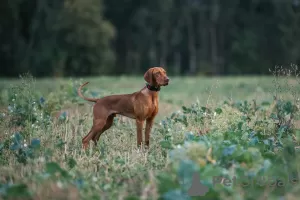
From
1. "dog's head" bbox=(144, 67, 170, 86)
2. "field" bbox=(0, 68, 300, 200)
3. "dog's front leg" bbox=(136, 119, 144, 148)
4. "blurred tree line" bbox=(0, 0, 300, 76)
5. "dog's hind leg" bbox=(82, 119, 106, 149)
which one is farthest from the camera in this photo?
"blurred tree line" bbox=(0, 0, 300, 76)

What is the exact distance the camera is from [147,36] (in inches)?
2296

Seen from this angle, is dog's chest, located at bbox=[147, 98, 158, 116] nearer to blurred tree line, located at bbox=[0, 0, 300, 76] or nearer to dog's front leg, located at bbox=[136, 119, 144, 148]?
dog's front leg, located at bbox=[136, 119, 144, 148]

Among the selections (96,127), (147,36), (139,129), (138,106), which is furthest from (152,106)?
(147,36)

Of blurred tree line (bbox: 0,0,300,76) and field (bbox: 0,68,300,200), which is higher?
blurred tree line (bbox: 0,0,300,76)

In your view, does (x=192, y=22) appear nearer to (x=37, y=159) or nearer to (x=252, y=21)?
(x=252, y=21)

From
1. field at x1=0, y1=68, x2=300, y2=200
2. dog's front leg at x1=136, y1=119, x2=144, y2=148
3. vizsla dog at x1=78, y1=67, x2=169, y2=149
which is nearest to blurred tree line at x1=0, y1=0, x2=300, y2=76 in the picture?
field at x1=0, y1=68, x2=300, y2=200

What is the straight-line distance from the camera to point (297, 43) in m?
50.5

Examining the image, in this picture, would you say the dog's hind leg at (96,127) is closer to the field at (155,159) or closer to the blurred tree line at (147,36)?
the field at (155,159)

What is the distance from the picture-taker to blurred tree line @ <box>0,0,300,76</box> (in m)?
46.2

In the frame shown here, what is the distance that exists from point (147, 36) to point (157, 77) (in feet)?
169

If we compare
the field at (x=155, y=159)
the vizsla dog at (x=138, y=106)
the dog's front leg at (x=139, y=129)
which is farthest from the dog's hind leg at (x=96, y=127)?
the dog's front leg at (x=139, y=129)

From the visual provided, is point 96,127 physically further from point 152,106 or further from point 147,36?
point 147,36

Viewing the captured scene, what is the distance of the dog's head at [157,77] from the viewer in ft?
24.6

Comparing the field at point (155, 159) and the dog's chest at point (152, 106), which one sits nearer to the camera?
the field at point (155, 159)
